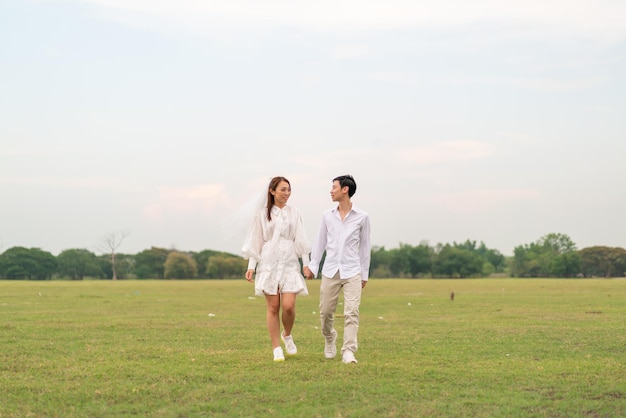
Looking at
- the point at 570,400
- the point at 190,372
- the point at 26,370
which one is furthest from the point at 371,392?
the point at 26,370

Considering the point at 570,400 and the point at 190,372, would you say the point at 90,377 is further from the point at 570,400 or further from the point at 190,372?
the point at 570,400

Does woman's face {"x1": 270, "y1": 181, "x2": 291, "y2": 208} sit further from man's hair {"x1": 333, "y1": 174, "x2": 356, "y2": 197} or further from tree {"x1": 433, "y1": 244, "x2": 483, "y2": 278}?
tree {"x1": 433, "y1": 244, "x2": 483, "y2": 278}

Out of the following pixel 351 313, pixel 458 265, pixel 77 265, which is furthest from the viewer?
pixel 458 265

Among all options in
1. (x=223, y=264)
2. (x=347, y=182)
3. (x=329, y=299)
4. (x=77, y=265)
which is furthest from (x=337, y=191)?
(x=77, y=265)

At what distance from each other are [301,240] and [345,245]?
590 millimetres

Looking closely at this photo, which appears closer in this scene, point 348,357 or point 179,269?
point 348,357

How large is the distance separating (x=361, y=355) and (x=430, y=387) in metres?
2.76

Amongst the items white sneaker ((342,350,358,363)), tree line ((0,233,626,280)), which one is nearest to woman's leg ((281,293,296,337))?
white sneaker ((342,350,358,363))

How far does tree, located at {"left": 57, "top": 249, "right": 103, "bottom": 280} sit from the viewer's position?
130 meters

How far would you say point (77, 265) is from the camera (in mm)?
131500

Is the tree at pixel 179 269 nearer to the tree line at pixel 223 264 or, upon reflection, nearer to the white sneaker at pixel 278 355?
the tree line at pixel 223 264

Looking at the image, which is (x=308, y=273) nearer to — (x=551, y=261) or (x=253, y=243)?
(x=253, y=243)

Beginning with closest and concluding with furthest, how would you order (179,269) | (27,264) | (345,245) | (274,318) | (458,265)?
(345,245) < (274,318) < (27,264) < (179,269) < (458,265)

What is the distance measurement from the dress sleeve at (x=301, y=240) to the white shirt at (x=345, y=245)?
10 cm
